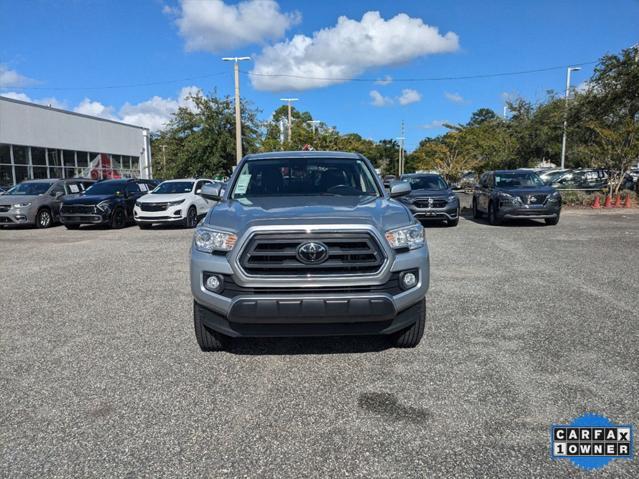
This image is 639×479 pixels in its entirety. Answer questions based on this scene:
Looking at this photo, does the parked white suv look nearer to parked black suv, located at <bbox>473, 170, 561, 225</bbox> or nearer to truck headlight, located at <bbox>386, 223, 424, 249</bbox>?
parked black suv, located at <bbox>473, 170, 561, 225</bbox>

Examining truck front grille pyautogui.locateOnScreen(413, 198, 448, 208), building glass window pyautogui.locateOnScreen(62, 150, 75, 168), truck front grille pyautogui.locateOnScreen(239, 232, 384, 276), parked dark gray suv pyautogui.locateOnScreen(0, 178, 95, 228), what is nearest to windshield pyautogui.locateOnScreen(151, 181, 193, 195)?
parked dark gray suv pyautogui.locateOnScreen(0, 178, 95, 228)

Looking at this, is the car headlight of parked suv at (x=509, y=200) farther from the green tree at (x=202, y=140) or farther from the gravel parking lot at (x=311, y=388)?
A: the green tree at (x=202, y=140)

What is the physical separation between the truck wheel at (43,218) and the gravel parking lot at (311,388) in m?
10.9

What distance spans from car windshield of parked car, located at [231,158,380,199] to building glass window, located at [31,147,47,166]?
96.5 feet

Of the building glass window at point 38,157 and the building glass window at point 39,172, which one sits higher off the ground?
the building glass window at point 38,157

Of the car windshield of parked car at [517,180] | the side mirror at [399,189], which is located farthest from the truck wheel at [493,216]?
the side mirror at [399,189]

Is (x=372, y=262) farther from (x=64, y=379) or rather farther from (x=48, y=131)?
(x=48, y=131)

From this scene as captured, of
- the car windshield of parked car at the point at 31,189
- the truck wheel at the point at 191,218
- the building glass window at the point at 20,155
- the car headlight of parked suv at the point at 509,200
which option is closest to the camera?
the car headlight of parked suv at the point at 509,200

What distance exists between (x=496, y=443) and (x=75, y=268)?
7762 mm

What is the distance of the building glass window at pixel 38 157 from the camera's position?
29.6m

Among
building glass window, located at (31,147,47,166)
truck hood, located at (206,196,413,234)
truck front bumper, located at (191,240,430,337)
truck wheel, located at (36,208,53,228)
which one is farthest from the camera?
building glass window, located at (31,147,47,166)

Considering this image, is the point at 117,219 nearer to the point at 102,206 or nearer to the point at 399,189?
the point at 102,206

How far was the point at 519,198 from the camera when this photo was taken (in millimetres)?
13844

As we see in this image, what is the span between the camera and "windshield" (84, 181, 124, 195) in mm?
16577
